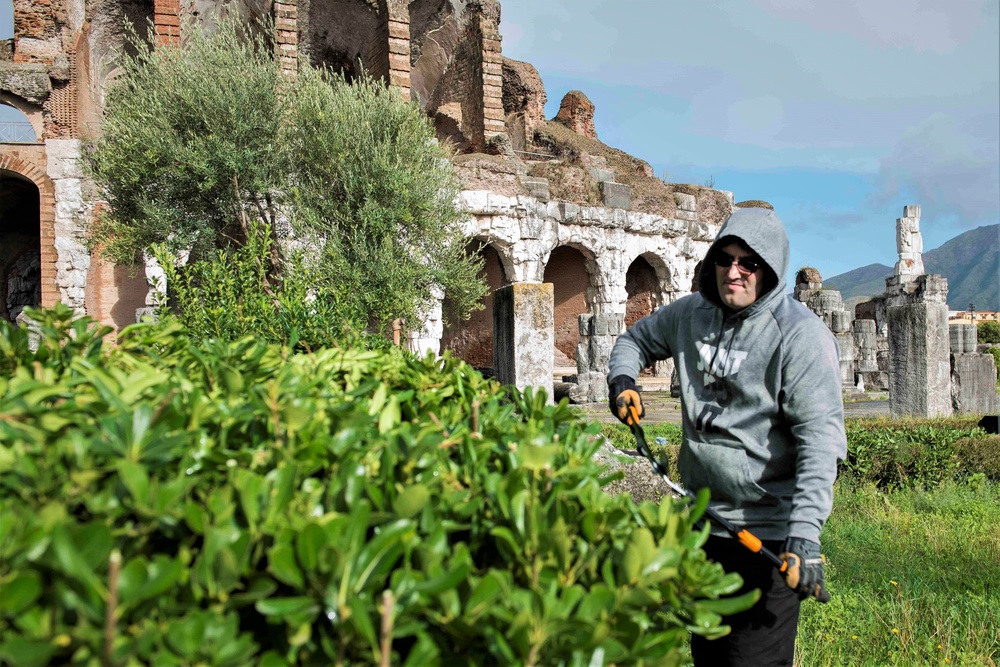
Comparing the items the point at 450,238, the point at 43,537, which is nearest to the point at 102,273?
the point at 450,238

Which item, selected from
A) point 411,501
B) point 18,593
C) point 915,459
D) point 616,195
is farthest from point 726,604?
point 616,195

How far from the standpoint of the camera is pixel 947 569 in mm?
4488

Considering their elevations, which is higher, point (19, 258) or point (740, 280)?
point (19, 258)

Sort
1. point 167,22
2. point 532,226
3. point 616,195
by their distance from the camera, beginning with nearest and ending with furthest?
point 167,22
point 532,226
point 616,195

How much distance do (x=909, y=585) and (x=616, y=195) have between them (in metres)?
16.4

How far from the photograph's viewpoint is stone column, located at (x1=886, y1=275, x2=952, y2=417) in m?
10.5

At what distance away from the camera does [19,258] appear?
2303 centimetres

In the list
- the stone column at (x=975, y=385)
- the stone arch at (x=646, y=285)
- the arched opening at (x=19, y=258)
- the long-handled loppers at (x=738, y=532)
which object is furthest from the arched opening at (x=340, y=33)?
the long-handled loppers at (x=738, y=532)

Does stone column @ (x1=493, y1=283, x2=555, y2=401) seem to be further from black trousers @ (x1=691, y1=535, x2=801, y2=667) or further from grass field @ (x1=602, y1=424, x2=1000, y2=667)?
black trousers @ (x1=691, y1=535, x2=801, y2=667)

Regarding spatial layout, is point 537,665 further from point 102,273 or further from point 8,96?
point 8,96

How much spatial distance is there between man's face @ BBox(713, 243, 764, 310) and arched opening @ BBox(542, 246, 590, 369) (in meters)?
19.6

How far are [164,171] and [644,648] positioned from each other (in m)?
11.8

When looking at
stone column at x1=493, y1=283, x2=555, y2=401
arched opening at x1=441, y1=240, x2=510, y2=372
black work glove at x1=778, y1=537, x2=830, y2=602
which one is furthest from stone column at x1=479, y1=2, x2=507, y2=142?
black work glove at x1=778, y1=537, x2=830, y2=602

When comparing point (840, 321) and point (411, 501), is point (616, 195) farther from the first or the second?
point (411, 501)
